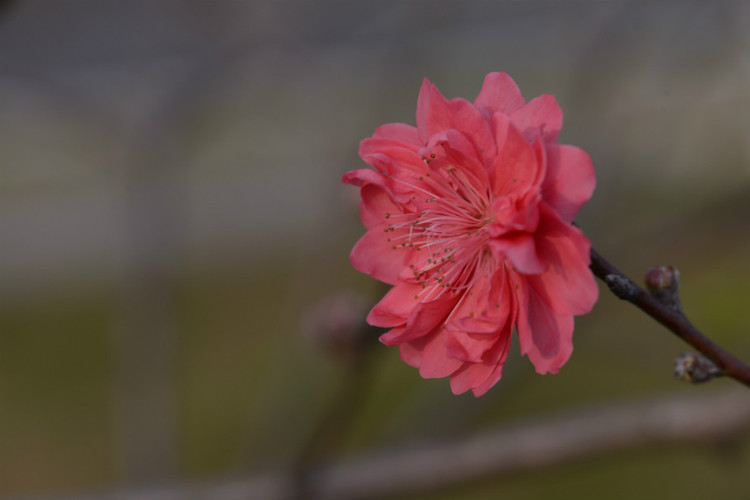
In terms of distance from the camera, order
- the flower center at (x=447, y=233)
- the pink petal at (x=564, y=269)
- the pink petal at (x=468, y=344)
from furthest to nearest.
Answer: the flower center at (x=447, y=233)
the pink petal at (x=468, y=344)
the pink petal at (x=564, y=269)

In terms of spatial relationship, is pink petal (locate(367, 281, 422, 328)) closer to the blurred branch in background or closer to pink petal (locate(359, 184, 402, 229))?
pink petal (locate(359, 184, 402, 229))

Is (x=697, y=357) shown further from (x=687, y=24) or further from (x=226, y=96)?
(x=226, y=96)

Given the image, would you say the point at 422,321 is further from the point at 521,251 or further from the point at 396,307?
the point at 521,251

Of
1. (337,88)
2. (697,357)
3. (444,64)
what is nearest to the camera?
(697,357)

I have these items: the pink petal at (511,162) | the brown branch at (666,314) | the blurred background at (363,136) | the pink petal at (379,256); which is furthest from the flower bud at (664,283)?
the blurred background at (363,136)

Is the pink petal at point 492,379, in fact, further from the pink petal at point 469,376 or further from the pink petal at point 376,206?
the pink petal at point 376,206

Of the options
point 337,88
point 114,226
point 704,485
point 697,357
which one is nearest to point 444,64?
point 337,88

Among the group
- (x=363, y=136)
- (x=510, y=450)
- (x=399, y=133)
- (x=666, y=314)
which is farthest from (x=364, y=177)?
(x=363, y=136)

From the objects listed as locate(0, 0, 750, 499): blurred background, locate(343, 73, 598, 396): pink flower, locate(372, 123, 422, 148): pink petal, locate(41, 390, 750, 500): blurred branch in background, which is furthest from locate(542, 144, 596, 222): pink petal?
locate(41, 390, 750, 500): blurred branch in background
